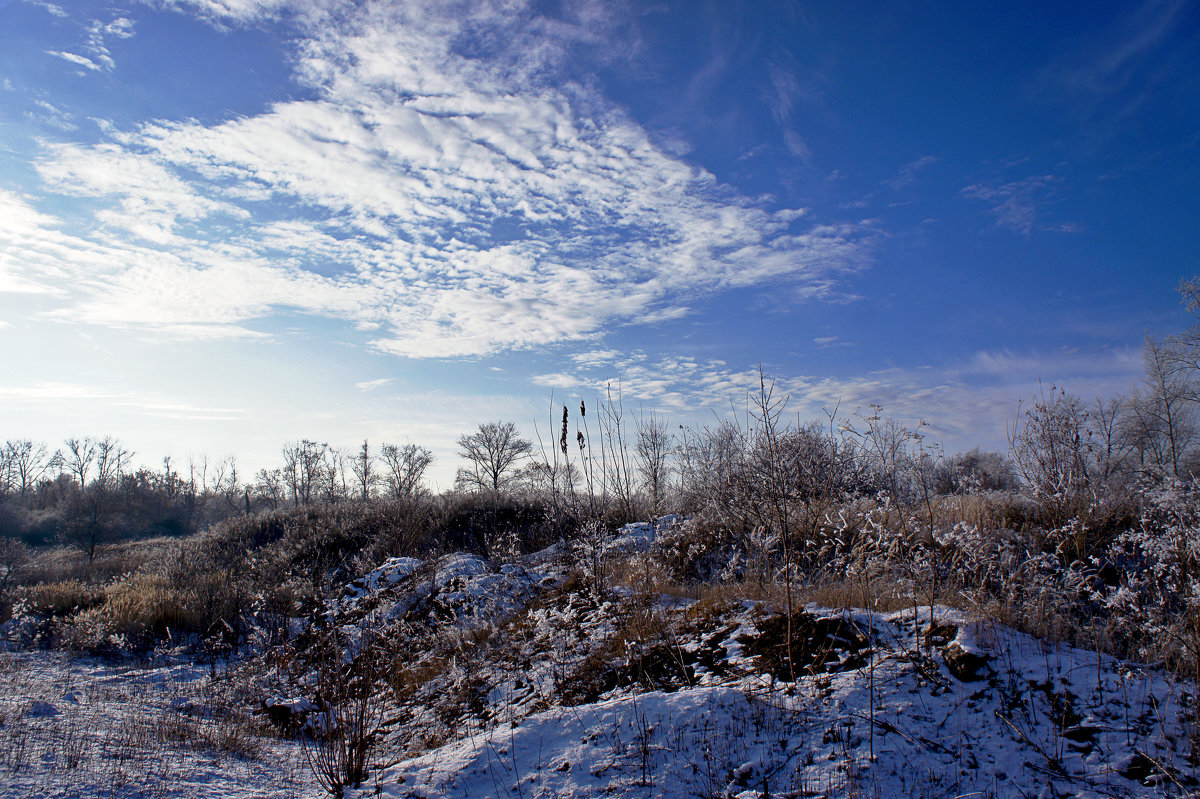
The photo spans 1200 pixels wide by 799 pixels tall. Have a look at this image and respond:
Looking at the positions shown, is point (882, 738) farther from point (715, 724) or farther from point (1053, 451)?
point (1053, 451)

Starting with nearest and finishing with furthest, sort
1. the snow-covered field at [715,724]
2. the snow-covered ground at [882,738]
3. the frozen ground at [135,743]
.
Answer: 1. the snow-covered ground at [882,738]
2. the snow-covered field at [715,724]
3. the frozen ground at [135,743]

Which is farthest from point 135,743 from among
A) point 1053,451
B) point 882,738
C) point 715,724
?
point 1053,451

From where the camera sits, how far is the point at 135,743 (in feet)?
16.8

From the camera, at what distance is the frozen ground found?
13.6 ft

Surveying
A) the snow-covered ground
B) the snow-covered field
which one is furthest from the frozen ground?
the snow-covered ground

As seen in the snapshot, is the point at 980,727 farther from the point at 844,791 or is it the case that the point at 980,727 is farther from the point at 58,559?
the point at 58,559

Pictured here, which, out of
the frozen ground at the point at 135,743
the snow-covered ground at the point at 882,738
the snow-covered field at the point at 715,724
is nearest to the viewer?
the snow-covered ground at the point at 882,738

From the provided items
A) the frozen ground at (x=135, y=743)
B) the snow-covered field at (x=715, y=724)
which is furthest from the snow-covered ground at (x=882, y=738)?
the frozen ground at (x=135, y=743)

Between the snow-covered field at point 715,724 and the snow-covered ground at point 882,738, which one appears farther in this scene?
the snow-covered field at point 715,724

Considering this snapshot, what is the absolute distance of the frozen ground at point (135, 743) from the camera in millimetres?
4145

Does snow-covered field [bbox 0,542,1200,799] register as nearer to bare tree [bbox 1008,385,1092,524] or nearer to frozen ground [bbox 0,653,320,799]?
frozen ground [bbox 0,653,320,799]

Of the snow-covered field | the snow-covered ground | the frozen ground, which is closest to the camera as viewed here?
A: the snow-covered ground

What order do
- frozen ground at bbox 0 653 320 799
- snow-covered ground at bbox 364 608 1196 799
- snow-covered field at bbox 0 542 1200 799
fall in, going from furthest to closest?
frozen ground at bbox 0 653 320 799 < snow-covered field at bbox 0 542 1200 799 < snow-covered ground at bbox 364 608 1196 799

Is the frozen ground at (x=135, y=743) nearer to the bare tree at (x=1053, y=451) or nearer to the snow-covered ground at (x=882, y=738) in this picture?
the snow-covered ground at (x=882, y=738)
